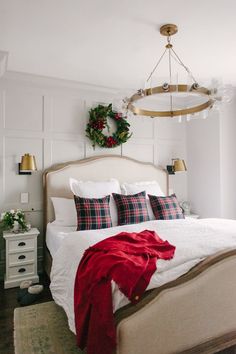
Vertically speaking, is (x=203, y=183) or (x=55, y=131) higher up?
(x=55, y=131)

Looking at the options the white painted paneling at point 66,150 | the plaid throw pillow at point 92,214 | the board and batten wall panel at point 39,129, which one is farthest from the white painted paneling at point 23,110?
the plaid throw pillow at point 92,214

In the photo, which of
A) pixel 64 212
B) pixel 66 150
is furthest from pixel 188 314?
pixel 66 150

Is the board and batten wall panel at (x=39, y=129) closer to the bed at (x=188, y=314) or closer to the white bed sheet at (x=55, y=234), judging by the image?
the white bed sheet at (x=55, y=234)

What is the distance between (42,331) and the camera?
216cm

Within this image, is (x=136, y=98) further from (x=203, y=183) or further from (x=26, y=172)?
(x=203, y=183)

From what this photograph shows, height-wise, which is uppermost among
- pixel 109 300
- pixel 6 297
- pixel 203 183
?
pixel 203 183

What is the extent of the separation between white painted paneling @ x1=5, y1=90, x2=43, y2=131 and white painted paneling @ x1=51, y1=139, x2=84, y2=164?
0.33 metres

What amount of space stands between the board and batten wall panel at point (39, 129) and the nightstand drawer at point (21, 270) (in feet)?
1.11

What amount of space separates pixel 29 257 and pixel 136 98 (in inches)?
89.2

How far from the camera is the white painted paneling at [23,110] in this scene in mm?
3453

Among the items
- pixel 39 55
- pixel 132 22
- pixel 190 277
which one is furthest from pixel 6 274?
pixel 132 22

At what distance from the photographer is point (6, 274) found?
306 centimetres

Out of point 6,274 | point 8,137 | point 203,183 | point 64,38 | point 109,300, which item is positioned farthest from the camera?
point 203,183

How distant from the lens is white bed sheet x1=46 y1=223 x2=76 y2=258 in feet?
9.28
